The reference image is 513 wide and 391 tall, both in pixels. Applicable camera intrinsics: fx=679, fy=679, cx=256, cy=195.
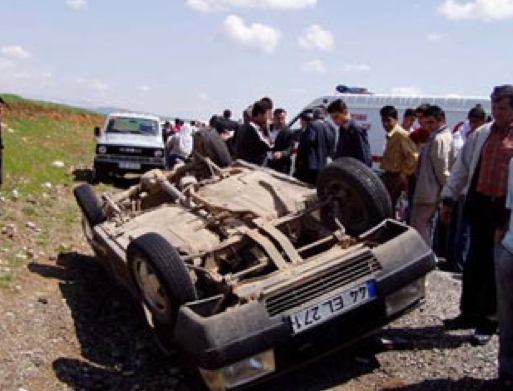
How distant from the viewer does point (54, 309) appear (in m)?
→ 5.96

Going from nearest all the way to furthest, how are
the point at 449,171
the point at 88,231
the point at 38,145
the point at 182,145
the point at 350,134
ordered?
the point at 88,231, the point at 449,171, the point at 350,134, the point at 182,145, the point at 38,145

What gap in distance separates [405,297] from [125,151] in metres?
11.9

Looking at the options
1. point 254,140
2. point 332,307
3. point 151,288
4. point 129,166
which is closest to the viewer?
point 332,307

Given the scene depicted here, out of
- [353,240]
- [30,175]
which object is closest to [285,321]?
[353,240]

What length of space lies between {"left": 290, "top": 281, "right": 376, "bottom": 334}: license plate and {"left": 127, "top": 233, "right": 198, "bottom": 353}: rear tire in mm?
712

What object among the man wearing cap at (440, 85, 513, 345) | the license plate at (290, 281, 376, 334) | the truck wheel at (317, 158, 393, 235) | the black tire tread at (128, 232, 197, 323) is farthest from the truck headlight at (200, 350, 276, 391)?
the man wearing cap at (440, 85, 513, 345)

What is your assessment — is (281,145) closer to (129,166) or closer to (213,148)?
(213,148)

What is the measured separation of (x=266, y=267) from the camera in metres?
4.77

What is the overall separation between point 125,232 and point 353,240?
81.2 inches

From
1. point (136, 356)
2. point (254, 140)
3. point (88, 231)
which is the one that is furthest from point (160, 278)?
point (254, 140)

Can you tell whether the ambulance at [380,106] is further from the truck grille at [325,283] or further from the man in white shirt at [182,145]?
the truck grille at [325,283]

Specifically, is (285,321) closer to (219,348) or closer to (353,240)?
(219,348)

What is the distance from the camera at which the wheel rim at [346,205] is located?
5.17 meters

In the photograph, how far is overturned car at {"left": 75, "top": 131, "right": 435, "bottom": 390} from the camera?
395cm
